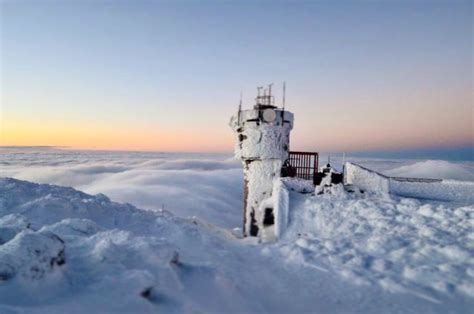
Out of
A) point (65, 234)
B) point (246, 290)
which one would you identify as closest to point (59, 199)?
point (65, 234)

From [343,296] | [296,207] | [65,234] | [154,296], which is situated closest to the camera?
[154,296]

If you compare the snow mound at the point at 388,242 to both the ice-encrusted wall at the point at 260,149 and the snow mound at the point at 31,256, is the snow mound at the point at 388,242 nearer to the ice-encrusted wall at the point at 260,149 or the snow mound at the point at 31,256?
the ice-encrusted wall at the point at 260,149

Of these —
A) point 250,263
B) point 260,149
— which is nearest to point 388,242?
point 250,263

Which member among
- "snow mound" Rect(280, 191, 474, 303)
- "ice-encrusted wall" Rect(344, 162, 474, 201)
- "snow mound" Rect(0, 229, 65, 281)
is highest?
"ice-encrusted wall" Rect(344, 162, 474, 201)

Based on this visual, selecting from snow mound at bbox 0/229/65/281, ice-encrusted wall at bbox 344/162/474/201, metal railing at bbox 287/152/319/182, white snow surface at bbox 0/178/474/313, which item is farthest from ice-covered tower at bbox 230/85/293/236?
snow mound at bbox 0/229/65/281

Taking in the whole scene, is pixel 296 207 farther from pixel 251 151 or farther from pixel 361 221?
pixel 251 151

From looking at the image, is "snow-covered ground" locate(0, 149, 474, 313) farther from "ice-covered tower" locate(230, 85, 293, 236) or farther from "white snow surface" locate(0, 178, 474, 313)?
"ice-covered tower" locate(230, 85, 293, 236)
